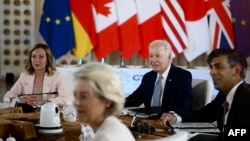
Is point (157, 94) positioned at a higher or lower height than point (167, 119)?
higher

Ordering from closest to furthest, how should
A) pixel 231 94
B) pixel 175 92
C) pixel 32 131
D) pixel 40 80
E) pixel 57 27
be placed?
pixel 32 131 → pixel 231 94 → pixel 175 92 → pixel 40 80 → pixel 57 27

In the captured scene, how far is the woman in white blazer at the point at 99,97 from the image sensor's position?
1498mm

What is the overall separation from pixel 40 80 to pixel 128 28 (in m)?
2.83

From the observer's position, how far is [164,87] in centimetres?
338

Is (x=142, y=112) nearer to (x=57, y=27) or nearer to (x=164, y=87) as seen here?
(x=164, y=87)

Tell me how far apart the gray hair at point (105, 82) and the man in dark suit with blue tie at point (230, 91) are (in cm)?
90

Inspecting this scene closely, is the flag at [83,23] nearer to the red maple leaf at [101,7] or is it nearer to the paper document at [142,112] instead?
the red maple leaf at [101,7]

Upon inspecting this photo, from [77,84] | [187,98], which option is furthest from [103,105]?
[187,98]

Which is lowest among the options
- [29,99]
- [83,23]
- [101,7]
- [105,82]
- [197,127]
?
[197,127]

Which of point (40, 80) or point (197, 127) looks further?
point (40, 80)

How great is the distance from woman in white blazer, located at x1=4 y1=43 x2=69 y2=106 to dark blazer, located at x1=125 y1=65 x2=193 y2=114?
24.9 inches

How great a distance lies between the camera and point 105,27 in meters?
6.24

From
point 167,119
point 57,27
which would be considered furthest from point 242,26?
point 167,119

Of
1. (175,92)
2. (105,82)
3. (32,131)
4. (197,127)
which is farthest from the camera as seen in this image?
(175,92)
